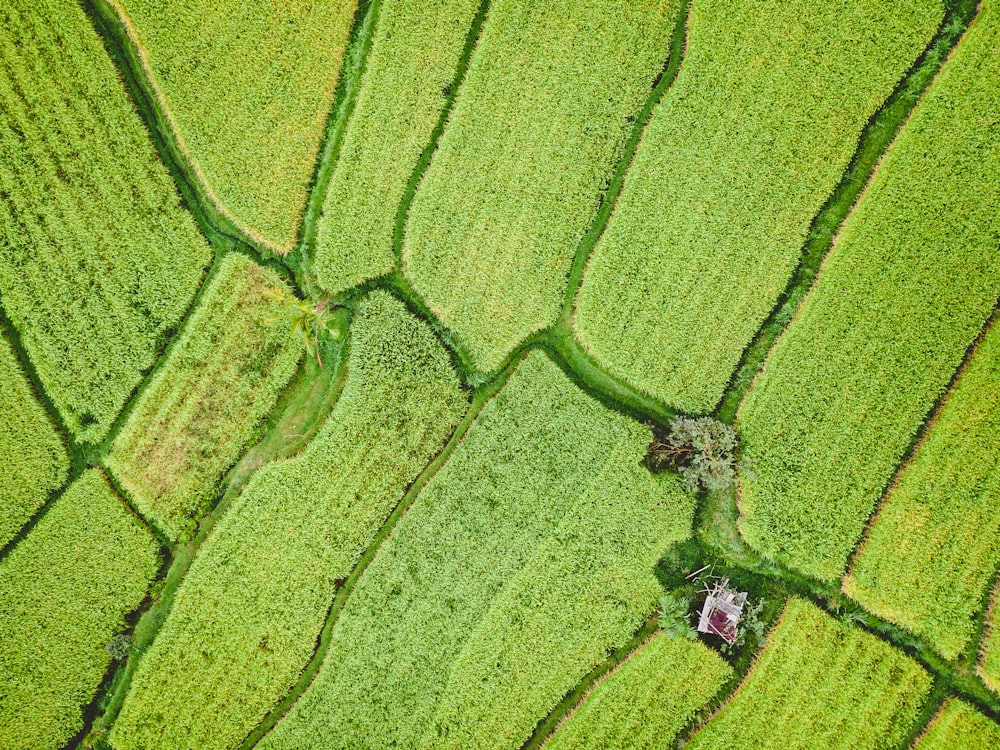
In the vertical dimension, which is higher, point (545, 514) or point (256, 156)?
point (256, 156)

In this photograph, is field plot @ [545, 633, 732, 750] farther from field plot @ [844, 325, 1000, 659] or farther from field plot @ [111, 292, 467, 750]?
field plot @ [111, 292, 467, 750]

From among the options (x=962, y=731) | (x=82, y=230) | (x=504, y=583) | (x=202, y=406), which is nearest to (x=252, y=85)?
(x=82, y=230)

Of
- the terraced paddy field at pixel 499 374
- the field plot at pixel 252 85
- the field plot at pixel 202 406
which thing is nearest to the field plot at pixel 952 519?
the terraced paddy field at pixel 499 374

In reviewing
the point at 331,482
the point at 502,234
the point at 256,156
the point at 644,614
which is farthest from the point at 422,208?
the point at 644,614

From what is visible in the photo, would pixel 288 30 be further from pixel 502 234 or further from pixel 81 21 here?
pixel 502 234

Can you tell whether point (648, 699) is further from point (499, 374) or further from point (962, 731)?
point (499, 374)

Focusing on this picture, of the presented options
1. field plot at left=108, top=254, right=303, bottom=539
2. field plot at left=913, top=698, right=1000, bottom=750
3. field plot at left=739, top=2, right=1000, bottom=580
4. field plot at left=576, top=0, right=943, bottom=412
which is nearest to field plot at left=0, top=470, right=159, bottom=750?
field plot at left=108, top=254, right=303, bottom=539
